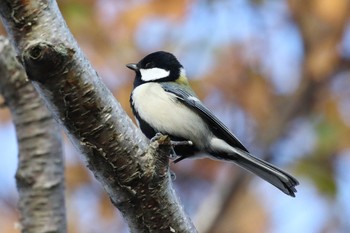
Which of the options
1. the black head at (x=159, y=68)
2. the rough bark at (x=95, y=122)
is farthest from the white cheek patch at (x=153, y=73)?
the rough bark at (x=95, y=122)

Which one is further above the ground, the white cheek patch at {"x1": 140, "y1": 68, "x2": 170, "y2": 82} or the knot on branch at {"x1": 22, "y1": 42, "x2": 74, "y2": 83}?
the knot on branch at {"x1": 22, "y1": 42, "x2": 74, "y2": 83}

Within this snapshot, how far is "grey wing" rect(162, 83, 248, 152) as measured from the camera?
3.08 metres

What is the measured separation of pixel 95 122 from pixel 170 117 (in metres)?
1.44

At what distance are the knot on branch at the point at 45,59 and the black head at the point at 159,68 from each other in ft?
6.49

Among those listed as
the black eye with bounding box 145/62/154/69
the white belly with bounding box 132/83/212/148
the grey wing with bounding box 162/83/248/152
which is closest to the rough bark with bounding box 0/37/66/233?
the white belly with bounding box 132/83/212/148

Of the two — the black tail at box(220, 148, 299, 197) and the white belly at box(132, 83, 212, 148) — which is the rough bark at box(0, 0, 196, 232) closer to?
the black tail at box(220, 148, 299, 197)

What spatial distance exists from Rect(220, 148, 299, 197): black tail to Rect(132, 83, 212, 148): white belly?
0.18 m

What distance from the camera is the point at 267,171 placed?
2.98 metres

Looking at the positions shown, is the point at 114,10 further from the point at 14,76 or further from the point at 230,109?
the point at 14,76

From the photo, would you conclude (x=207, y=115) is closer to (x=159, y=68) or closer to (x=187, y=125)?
(x=187, y=125)

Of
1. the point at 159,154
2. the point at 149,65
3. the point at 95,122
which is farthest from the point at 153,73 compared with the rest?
the point at 95,122

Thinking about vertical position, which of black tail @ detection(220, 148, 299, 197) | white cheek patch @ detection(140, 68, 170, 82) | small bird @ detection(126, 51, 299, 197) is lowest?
black tail @ detection(220, 148, 299, 197)

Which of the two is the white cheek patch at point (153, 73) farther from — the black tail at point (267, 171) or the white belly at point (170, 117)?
the black tail at point (267, 171)

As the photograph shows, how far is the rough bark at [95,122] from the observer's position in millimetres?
1591
